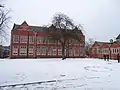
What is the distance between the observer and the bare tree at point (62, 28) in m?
41.9

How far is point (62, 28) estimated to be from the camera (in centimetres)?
4256

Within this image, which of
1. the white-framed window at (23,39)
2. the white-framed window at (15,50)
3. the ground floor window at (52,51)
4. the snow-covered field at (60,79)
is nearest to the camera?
the snow-covered field at (60,79)

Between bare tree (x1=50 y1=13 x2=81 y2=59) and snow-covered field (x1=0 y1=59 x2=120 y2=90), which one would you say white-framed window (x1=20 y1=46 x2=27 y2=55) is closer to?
bare tree (x1=50 y1=13 x2=81 y2=59)

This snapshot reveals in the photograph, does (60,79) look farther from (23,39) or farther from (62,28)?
(23,39)

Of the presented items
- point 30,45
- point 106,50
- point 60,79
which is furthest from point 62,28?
point 106,50

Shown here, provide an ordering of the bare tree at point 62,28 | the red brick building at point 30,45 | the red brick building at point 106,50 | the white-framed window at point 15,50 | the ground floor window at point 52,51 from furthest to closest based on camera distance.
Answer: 1. the ground floor window at point 52,51
2. the red brick building at point 106,50
3. the red brick building at point 30,45
4. the white-framed window at point 15,50
5. the bare tree at point 62,28

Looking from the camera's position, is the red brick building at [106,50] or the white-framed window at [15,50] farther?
the red brick building at [106,50]

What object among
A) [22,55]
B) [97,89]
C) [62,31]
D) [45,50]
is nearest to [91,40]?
[45,50]

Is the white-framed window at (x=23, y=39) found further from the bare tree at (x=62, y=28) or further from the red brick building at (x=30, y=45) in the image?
the bare tree at (x=62, y=28)

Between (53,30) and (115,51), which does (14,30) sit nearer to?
(53,30)

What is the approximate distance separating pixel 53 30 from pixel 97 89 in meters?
34.0

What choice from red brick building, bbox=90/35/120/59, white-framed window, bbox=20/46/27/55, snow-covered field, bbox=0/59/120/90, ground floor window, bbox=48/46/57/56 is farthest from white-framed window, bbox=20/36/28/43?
snow-covered field, bbox=0/59/120/90

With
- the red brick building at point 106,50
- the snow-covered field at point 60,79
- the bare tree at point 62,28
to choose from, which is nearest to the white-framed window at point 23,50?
the bare tree at point 62,28

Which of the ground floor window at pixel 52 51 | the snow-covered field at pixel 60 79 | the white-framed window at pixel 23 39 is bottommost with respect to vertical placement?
the snow-covered field at pixel 60 79
